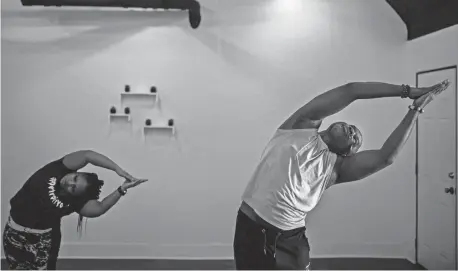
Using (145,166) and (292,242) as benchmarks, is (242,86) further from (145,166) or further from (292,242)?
(292,242)

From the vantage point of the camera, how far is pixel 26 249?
10.1ft

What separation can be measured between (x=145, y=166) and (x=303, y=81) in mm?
1814

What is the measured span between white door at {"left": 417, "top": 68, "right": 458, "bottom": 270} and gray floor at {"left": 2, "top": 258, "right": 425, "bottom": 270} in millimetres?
320

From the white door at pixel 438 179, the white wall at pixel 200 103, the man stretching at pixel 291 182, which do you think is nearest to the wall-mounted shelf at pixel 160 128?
the white wall at pixel 200 103

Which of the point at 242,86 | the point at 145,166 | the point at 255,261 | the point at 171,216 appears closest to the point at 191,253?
the point at 171,216

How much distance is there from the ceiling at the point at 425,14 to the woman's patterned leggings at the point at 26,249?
354cm

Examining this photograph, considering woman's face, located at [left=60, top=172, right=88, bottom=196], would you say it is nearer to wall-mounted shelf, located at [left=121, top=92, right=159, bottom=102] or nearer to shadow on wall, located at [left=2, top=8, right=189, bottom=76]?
wall-mounted shelf, located at [left=121, top=92, right=159, bottom=102]

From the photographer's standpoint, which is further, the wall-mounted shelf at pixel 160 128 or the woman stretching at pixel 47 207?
the wall-mounted shelf at pixel 160 128

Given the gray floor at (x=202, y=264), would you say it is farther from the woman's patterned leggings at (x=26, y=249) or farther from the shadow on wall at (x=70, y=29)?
the woman's patterned leggings at (x=26, y=249)

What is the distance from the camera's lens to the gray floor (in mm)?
5188

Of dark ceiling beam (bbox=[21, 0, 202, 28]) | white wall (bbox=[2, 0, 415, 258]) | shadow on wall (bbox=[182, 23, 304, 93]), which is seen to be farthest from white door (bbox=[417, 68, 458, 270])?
dark ceiling beam (bbox=[21, 0, 202, 28])

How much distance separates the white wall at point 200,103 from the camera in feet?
17.8

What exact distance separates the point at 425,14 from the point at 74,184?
3.58m

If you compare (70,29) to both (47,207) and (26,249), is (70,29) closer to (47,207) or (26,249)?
(47,207)
